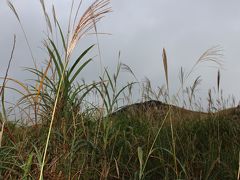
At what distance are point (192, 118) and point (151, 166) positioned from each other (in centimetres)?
222

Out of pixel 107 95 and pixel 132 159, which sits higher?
pixel 107 95

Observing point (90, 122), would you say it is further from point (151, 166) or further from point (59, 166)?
point (59, 166)

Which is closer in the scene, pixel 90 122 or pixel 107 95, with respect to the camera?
pixel 107 95

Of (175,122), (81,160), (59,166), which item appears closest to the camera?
(59,166)

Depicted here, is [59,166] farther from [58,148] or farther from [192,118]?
[192,118]

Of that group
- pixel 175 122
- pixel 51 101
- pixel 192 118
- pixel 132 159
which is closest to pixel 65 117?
pixel 51 101

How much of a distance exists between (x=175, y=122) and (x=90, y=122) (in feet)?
5.17

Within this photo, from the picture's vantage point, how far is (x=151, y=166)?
3.61m

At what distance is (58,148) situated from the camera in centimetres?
306

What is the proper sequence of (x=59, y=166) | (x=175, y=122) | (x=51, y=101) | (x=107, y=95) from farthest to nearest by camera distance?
(x=175, y=122)
(x=107, y=95)
(x=51, y=101)
(x=59, y=166)

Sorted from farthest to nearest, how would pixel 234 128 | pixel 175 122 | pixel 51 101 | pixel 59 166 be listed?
1. pixel 175 122
2. pixel 234 128
3. pixel 51 101
4. pixel 59 166

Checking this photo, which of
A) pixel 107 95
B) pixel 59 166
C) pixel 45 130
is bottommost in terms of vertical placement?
pixel 59 166

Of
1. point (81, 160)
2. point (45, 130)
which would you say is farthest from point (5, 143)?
point (81, 160)

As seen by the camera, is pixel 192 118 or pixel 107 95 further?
pixel 192 118
